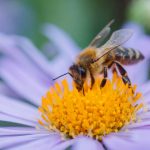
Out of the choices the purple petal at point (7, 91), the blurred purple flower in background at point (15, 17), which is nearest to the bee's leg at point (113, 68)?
the purple petal at point (7, 91)

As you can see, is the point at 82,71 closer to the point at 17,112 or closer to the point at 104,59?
the point at 104,59

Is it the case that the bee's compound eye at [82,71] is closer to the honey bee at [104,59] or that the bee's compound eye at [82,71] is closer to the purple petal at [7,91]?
the honey bee at [104,59]

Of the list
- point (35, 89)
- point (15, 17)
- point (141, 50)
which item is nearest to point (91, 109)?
point (35, 89)

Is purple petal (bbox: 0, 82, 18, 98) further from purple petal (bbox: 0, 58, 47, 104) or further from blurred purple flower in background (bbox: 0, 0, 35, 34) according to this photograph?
blurred purple flower in background (bbox: 0, 0, 35, 34)

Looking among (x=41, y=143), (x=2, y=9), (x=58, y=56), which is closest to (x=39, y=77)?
(x=58, y=56)

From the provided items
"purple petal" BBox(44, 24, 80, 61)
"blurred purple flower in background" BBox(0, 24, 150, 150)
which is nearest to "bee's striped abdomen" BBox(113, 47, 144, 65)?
"blurred purple flower in background" BBox(0, 24, 150, 150)

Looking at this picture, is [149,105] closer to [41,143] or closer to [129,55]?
[129,55]
